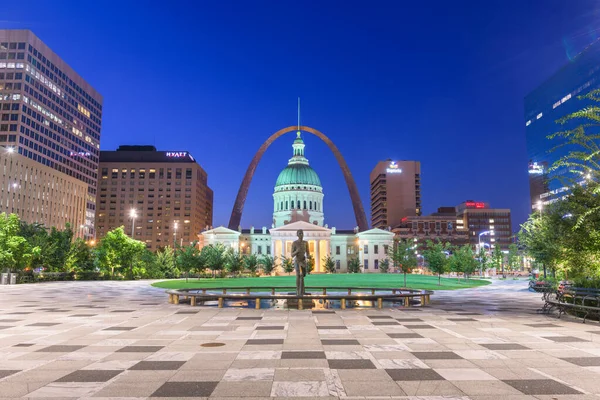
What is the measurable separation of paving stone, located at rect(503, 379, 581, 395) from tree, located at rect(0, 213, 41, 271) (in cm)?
5819

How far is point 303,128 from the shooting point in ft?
534

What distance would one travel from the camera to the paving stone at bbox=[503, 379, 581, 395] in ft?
27.9

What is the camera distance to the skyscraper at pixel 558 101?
14962 cm

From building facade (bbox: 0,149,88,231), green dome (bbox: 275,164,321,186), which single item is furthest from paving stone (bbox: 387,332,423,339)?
green dome (bbox: 275,164,321,186)

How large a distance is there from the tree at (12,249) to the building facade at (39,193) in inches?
2261

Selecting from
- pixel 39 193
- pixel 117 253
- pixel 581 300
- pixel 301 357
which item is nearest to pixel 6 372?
pixel 301 357

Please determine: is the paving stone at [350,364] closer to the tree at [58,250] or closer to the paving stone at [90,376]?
the paving stone at [90,376]

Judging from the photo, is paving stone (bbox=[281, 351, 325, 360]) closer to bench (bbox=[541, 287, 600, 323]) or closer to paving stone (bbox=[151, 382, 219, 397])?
paving stone (bbox=[151, 382, 219, 397])

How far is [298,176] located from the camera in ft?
532

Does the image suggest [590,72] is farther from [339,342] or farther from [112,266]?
[339,342]

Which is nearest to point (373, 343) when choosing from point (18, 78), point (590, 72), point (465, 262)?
point (465, 262)

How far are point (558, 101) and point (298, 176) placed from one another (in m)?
104

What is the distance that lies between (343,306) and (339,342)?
35.4 ft

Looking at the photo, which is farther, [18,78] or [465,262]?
[18,78]
